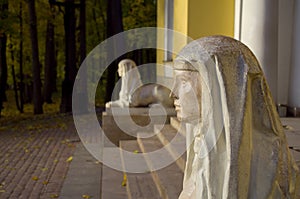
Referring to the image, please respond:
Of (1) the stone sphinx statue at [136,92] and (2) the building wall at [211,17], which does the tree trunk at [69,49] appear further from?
(2) the building wall at [211,17]

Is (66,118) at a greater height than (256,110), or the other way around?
(256,110)

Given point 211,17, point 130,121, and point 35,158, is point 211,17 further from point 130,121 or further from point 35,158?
point 35,158

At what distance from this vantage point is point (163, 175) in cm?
464

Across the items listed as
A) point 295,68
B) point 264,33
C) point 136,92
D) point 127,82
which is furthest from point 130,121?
point 295,68

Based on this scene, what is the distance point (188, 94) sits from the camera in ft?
7.66

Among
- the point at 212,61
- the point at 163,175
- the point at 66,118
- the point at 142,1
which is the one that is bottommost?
the point at 66,118

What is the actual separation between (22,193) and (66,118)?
1181 centimetres

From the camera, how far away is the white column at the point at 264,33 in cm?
739

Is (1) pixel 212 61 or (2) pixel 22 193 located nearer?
(1) pixel 212 61

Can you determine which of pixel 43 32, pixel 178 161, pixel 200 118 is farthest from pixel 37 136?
pixel 43 32

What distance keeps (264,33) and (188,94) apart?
17.9 ft

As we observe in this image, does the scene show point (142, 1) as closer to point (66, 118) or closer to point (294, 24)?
point (66, 118)

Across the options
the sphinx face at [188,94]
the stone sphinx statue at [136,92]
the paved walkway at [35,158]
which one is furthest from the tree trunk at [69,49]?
the sphinx face at [188,94]

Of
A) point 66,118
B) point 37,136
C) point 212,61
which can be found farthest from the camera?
point 66,118
